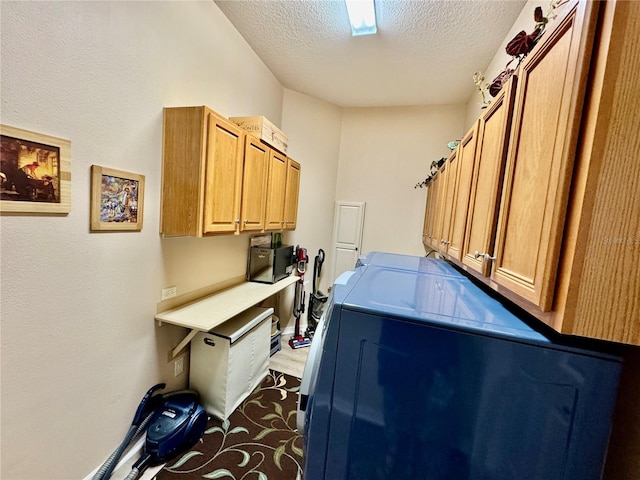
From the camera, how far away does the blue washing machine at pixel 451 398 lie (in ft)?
2.06

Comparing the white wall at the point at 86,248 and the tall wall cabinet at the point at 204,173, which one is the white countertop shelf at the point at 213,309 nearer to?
the white wall at the point at 86,248

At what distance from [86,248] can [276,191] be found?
162cm

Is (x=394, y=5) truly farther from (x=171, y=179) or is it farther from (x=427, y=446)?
(x=427, y=446)

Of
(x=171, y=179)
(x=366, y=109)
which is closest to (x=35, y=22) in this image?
(x=171, y=179)

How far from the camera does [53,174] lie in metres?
1.18

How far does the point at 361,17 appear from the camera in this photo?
2.02 meters

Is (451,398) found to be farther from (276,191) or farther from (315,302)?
(315,302)

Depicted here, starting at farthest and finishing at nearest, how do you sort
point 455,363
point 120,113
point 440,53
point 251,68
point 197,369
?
point 251,68
point 440,53
point 197,369
point 120,113
point 455,363

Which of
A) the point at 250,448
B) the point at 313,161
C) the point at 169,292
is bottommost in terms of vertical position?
the point at 250,448

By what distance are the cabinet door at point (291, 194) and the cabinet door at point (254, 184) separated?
0.49 m

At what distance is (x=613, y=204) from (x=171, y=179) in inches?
78.5

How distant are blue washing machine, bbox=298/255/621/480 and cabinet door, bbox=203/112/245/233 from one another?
1.27 m

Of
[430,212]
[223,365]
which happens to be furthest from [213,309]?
[430,212]

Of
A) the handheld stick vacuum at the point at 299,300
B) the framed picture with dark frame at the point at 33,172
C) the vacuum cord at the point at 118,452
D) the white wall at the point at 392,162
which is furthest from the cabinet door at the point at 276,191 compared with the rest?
the vacuum cord at the point at 118,452
